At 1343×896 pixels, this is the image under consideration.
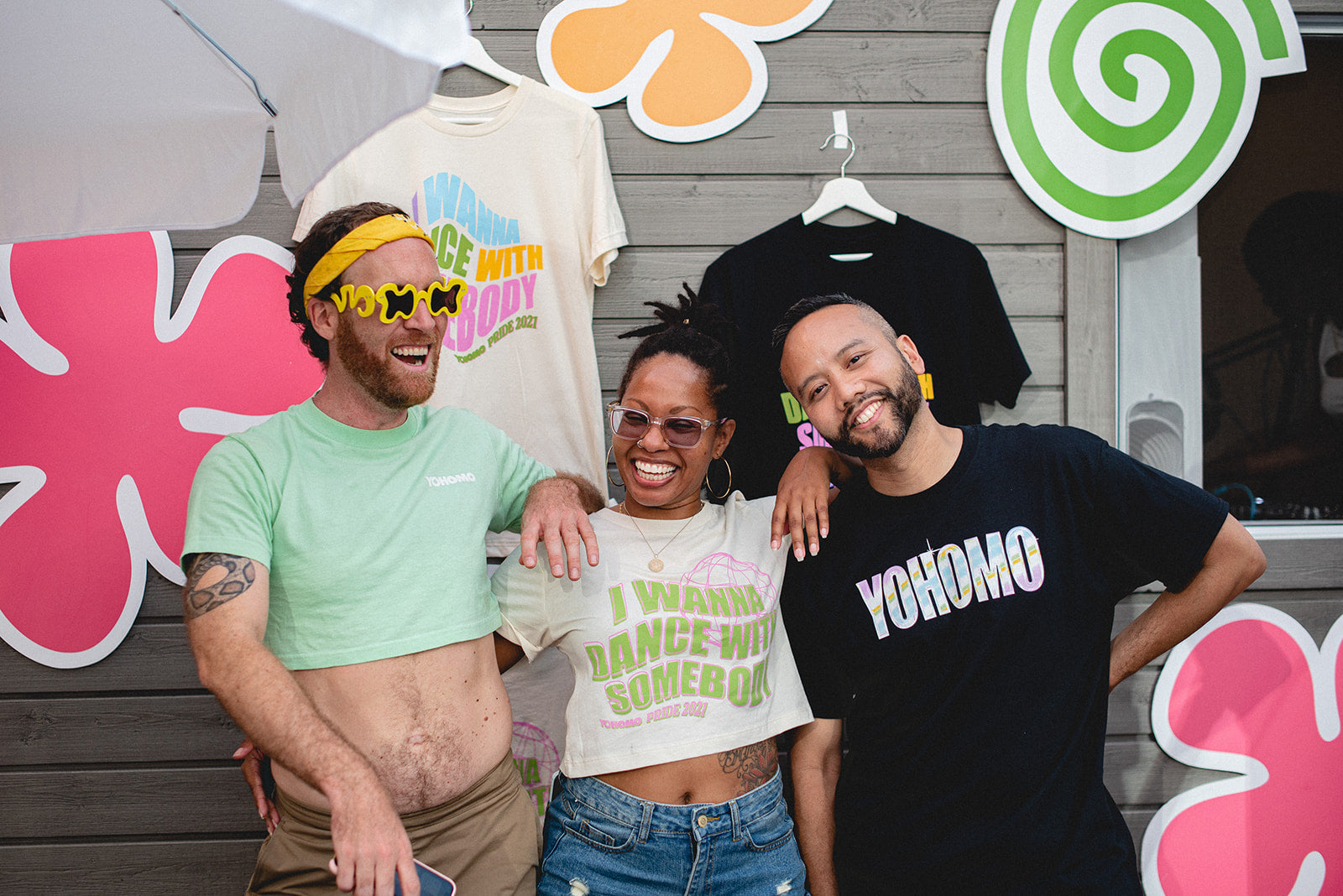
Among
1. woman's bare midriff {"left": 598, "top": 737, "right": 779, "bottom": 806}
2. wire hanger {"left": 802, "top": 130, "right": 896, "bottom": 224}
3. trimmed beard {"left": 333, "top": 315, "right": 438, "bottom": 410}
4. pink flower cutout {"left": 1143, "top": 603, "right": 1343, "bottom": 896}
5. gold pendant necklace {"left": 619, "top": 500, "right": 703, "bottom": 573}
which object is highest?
wire hanger {"left": 802, "top": 130, "right": 896, "bottom": 224}

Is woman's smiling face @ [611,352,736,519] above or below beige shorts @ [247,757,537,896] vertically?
above

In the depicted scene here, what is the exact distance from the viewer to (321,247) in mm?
1729

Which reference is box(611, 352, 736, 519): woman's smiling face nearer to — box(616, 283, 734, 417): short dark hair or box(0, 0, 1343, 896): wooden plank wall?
box(616, 283, 734, 417): short dark hair

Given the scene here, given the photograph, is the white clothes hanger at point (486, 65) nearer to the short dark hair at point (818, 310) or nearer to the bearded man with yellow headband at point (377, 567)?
the bearded man with yellow headband at point (377, 567)

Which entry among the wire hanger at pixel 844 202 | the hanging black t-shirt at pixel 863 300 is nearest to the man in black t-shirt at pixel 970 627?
the hanging black t-shirt at pixel 863 300

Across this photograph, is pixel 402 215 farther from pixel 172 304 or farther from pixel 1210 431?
pixel 1210 431

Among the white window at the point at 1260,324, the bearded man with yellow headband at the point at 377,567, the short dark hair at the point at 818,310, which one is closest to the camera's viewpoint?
the bearded man with yellow headband at the point at 377,567

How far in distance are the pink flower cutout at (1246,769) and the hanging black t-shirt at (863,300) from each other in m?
1.05

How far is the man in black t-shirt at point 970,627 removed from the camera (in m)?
1.67

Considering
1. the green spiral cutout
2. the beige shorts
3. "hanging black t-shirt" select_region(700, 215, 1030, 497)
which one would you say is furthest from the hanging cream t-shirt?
the green spiral cutout

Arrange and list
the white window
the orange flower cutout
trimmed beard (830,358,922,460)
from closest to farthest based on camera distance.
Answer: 1. trimmed beard (830,358,922,460)
2. the orange flower cutout
3. the white window

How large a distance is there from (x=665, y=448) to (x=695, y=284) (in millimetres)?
839

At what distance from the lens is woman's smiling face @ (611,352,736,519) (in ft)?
5.88

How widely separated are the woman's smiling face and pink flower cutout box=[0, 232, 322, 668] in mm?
1101
